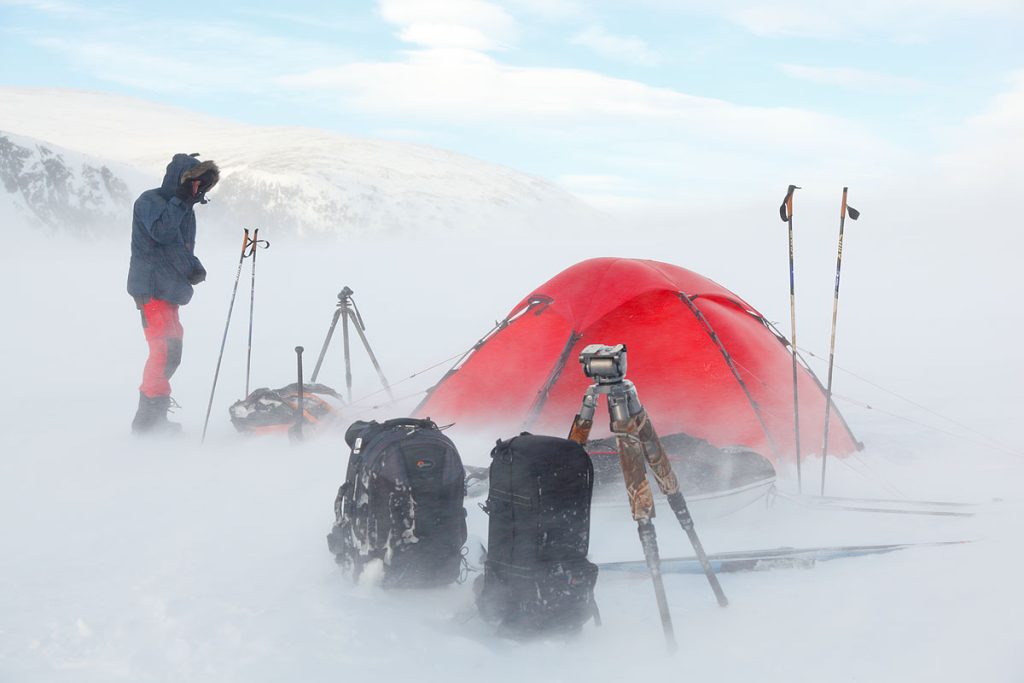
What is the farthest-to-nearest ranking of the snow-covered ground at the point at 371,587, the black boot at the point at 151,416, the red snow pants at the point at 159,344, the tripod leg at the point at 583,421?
the black boot at the point at 151,416
the red snow pants at the point at 159,344
the tripod leg at the point at 583,421
the snow-covered ground at the point at 371,587

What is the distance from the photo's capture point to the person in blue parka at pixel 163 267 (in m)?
6.46

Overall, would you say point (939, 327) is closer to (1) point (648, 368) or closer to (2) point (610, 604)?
(1) point (648, 368)

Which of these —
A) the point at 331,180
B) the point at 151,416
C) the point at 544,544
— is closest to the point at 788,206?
the point at 544,544

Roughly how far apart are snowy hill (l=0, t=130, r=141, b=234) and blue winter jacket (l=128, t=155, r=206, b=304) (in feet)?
169

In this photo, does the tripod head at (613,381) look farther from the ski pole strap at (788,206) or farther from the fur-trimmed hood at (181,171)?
the fur-trimmed hood at (181,171)

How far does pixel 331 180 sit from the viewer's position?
199 feet

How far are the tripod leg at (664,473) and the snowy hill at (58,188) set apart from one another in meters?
56.3

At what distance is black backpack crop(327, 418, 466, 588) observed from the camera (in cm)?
368

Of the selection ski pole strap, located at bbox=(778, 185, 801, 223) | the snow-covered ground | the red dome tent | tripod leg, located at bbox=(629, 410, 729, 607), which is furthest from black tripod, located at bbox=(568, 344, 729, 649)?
the red dome tent

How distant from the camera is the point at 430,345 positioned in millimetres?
12945

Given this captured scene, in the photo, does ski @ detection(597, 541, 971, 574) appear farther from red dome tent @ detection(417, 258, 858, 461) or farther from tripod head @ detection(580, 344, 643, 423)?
red dome tent @ detection(417, 258, 858, 461)

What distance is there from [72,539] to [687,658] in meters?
3.37

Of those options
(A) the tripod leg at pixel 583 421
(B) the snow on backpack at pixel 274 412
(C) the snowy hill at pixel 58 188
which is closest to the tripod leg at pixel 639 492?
(A) the tripod leg at pixel 583 421

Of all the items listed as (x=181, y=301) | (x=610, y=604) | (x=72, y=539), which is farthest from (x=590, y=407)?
(x=181, y=301)
